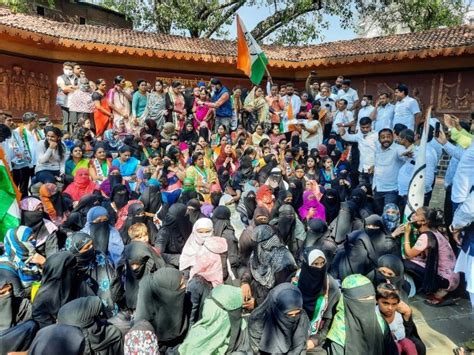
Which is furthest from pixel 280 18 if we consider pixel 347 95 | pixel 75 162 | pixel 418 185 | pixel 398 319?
pixel 398 319

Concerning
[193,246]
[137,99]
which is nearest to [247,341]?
[193,246]

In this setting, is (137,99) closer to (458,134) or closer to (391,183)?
(391,183)

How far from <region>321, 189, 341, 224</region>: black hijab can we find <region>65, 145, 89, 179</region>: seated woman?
328 centimetres

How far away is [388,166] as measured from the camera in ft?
17.7

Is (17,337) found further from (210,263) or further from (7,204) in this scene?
(7,204)

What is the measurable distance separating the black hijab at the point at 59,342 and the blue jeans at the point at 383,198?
161 inches

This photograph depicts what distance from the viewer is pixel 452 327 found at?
3971 millimetres

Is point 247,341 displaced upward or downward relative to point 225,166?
downward

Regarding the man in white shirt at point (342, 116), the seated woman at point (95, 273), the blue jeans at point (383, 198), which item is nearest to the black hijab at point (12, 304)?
the seated woman at point (95, 273)

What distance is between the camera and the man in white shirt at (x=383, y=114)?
704 centimetres

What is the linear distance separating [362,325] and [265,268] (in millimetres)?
1168

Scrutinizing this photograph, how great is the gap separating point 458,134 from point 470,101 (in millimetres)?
5719

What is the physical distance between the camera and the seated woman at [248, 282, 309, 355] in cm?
290

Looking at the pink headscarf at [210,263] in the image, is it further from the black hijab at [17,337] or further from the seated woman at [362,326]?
the black hijab at [17,337]
